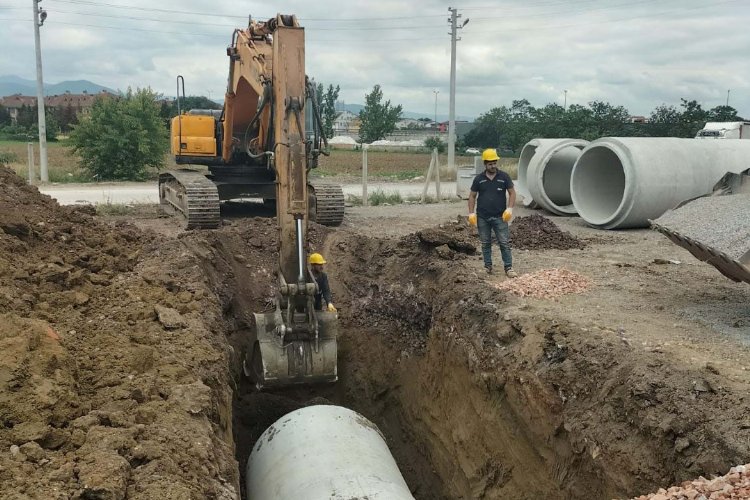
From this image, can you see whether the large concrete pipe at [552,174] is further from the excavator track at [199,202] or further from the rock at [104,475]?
the rock at [104,475]

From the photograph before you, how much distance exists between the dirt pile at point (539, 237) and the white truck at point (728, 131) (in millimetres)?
14875

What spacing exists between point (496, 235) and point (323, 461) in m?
4.77

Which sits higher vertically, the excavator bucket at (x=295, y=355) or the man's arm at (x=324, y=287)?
the man's arm at (x=324, y=287)

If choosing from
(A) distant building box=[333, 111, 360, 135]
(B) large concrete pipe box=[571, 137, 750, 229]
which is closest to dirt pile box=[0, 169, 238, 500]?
(B) large concrete pipe box=[571, 137, 750, 229]

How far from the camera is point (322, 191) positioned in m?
14.4

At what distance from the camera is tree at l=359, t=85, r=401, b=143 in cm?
6894

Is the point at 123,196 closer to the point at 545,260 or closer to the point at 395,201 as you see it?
the point at 395,201

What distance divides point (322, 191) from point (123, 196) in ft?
33.6

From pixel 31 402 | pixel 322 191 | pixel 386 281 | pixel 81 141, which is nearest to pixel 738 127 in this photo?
pixel 322 191

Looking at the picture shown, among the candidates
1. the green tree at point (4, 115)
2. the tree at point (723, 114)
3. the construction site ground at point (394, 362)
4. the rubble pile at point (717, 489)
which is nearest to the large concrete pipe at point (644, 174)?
the construction site ground at point (394, 362)

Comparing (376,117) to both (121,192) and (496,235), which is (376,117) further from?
(496,235)

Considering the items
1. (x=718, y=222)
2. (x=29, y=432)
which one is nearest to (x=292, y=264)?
(x=29, y=432)

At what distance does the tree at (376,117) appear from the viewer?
6894 centimetres

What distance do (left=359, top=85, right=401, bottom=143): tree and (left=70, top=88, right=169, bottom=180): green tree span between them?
4310 cm
